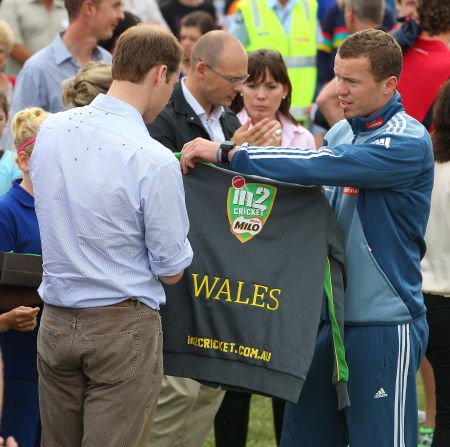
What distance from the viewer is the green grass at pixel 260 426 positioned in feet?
23.2

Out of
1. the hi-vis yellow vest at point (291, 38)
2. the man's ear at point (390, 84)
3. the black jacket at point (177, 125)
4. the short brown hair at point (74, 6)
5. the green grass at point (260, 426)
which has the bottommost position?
the green grass at point (260, 426)

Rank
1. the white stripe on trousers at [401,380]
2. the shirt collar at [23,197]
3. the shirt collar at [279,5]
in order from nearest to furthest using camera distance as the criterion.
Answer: the white stripe on trousers at [401,380] < the shirt collar at [23,197] < the shirt collar at [279,5]

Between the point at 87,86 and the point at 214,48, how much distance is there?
779mm

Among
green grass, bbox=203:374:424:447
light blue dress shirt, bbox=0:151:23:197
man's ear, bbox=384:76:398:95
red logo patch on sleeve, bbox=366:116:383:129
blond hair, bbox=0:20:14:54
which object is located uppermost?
man's ear, bbox=384:76:398:95

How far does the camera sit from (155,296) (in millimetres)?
4230

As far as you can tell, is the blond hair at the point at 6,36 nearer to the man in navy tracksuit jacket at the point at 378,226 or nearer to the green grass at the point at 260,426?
the green grass at the point at 260,426

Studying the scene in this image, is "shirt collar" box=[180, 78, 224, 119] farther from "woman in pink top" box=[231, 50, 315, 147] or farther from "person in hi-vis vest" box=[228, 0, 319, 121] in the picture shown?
"person in hi-vis vest" box=[228, 0, 319, 121]

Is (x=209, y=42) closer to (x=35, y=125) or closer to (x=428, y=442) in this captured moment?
(x=35, y=125)

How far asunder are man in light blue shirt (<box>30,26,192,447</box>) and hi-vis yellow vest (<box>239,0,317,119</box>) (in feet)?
17.5

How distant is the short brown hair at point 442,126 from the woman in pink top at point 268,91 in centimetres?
136

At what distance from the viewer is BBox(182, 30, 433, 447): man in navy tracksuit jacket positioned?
4629 mm

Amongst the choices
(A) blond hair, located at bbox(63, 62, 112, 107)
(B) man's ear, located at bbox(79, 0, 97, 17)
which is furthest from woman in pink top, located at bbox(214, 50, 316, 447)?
(A) blond hair, located at bbox(63, 62, 112, 107)

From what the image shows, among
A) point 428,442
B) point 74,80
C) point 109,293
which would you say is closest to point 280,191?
point 109,293

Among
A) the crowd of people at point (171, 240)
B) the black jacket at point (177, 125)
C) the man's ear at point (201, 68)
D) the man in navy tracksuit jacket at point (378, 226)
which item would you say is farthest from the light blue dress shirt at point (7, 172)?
the man in navy tracksuit jacket at point (378, 226)
